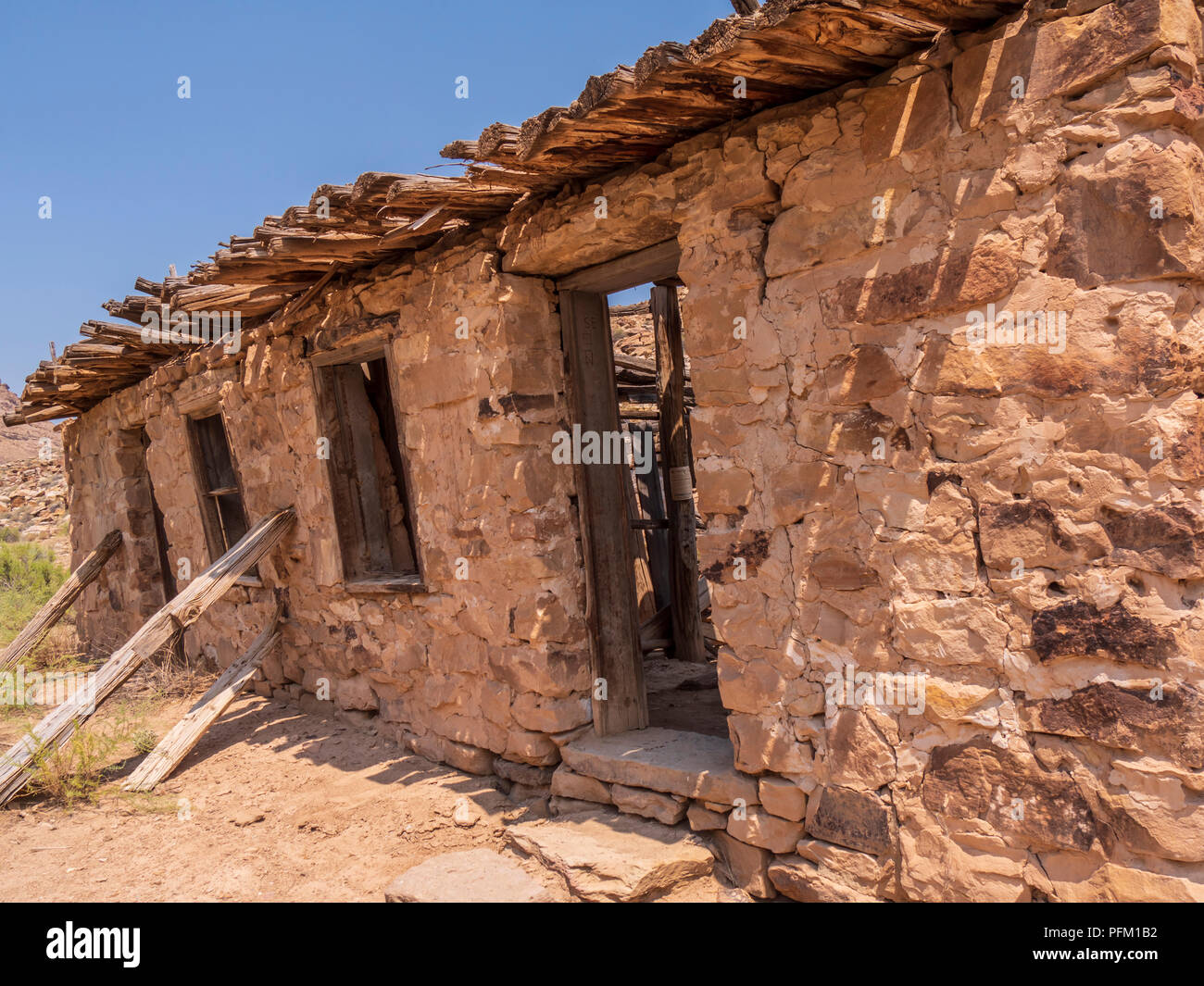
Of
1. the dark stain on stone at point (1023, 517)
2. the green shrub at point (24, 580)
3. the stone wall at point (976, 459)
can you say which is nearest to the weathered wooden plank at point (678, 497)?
the stone wall at point (976, 459)

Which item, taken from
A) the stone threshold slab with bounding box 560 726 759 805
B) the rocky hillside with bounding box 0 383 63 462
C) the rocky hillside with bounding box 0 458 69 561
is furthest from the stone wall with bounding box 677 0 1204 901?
the rocky hillside with bounding box 0 383 63 462

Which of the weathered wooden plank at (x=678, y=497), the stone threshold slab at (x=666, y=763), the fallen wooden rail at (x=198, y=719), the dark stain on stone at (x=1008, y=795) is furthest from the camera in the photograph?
the weathered wooden plank at (x=678, y=497)

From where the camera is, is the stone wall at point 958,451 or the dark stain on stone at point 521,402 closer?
the stone wall at point 958,451

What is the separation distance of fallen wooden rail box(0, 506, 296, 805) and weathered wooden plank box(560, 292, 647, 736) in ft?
7.73

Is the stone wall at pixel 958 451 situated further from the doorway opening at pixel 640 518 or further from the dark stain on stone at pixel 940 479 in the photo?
the doorway opening at pixel 640 518

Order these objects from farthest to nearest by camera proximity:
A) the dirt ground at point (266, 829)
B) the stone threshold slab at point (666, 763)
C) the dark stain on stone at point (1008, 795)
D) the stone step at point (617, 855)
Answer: the dirt ground at point (266, 829) → the stone threshold slab at point (666, 763) → the stone step at point (617, 855) → the dark stain on stone at point (1008, 795)

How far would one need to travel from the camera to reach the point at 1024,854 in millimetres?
2400

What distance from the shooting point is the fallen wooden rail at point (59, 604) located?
22.9 feet

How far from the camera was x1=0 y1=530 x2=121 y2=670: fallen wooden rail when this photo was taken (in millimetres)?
6969

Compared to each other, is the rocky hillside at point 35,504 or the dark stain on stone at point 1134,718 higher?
the rocky hillside at point 35,504

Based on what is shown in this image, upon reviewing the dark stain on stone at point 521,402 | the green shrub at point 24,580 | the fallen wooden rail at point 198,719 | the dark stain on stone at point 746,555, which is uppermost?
the dark stain on stone at point 521,402

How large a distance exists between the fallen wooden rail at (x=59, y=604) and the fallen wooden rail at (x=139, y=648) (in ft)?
8.67

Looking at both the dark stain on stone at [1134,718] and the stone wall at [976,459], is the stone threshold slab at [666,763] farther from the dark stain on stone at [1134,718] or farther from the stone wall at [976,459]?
the dark stain on stone at [1134,718]
